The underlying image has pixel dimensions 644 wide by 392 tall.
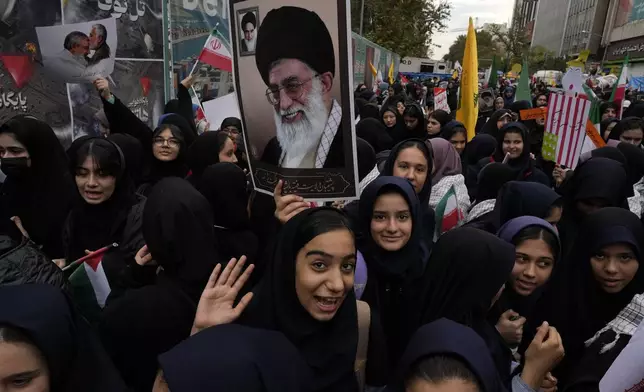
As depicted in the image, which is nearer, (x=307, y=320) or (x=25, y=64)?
(x=307, y=320)

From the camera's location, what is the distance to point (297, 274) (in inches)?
64.6

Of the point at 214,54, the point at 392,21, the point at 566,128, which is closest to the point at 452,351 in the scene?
the point at 566,128

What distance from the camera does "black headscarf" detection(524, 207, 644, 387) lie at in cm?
205

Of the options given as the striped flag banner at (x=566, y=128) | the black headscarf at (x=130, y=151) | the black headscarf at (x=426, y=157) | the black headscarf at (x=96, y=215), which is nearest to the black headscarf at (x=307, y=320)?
the black headscarf at (x=96, y=215)

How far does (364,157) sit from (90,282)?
2.35 m

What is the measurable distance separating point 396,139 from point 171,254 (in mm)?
4500

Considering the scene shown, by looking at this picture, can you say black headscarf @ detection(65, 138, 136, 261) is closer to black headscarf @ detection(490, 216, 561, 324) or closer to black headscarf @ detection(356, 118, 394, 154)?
black headscarf @ detection(490, 216, 561, 324)

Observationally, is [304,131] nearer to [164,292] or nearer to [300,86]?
[300,86]

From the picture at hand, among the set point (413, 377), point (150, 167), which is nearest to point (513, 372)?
point (413, 377)


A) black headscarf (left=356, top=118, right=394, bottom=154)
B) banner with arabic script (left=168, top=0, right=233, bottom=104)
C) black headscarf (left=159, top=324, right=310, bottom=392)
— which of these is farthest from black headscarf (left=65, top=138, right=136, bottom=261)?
black headscarf (left=356, top=118, right=394, bottom=154)

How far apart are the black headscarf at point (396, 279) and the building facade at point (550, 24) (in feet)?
274

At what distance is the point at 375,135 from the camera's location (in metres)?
5.71

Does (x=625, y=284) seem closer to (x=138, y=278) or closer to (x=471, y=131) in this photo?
(x=138, y=278)

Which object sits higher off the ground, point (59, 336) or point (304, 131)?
point (304, 131)
